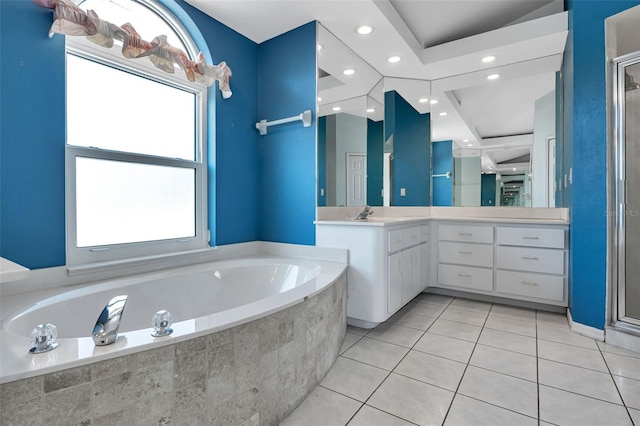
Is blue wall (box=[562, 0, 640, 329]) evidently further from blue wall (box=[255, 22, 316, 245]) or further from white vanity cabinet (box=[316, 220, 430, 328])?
blue wall (box=[255, 22, 316, 245])

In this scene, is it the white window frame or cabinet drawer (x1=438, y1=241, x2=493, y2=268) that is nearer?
the white window frame

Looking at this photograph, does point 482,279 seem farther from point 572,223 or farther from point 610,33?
point 610,33

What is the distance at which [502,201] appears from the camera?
126 inches

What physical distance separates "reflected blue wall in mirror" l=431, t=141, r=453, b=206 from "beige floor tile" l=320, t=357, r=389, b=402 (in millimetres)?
2299

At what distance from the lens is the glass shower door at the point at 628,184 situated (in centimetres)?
202

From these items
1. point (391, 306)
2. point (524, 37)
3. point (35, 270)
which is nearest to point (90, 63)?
point (35, 270)

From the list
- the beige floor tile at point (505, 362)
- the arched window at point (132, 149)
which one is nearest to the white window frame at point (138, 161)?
the arched window at point (132, 149)

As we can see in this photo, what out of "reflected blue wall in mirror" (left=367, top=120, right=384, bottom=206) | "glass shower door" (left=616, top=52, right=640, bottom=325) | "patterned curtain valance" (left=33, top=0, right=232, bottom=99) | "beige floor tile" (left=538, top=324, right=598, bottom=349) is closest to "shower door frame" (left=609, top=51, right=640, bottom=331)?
"glass shower door" (left=616, top=52, right=640, bottom=325)

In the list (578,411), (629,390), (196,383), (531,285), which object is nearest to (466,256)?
(531,285)

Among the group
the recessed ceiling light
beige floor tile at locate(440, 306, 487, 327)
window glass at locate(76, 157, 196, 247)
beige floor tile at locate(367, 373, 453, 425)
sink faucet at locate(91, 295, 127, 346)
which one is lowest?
beige floor tile at locate(367, 373, 453, 425)

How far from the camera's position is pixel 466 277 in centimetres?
302

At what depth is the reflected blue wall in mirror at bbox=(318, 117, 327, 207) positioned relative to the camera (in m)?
2.49

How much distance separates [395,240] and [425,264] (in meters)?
0.89

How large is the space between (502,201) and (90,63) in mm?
3652
